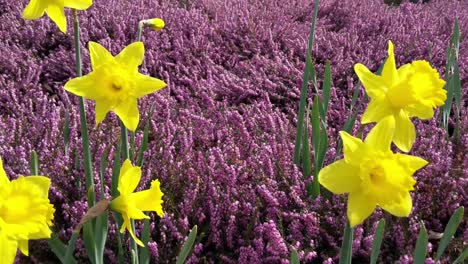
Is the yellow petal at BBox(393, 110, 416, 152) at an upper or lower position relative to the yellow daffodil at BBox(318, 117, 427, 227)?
upper

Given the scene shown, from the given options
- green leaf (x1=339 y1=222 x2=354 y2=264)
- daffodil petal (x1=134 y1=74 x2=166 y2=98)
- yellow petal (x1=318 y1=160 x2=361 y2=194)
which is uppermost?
daffodil petal (x1=134 y1=74 x2=166 y2=98)

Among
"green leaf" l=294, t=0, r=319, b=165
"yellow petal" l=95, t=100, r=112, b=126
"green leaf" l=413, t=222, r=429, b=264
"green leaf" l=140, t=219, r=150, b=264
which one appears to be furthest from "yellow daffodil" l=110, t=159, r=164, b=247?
"green leaf" l=294, t=0, r=319, b=165

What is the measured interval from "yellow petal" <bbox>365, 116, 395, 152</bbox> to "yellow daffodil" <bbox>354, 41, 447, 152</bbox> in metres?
0.04

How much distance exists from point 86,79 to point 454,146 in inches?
57.0

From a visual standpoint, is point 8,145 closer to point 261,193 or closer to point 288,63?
point 261,193

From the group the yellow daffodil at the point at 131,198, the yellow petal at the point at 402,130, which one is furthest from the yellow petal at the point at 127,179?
the yellow petal at the point at 402,130

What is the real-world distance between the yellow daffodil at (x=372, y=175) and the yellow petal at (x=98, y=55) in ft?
1.48

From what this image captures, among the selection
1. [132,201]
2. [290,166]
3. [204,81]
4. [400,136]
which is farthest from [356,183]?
[204,81]

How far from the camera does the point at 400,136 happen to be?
0.96 meters

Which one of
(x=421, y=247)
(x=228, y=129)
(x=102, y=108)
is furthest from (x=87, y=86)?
(x=228, y=129)

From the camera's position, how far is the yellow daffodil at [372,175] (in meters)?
0.85

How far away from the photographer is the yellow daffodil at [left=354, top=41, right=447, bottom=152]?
0.94 meters

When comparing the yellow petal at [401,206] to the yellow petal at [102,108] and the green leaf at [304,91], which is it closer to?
the yellow petal at [102,108]

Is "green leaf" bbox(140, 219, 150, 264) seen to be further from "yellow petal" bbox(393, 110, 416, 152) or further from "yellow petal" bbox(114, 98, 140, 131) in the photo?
"yellow petal" bbox(393, 110, 416, 152)
